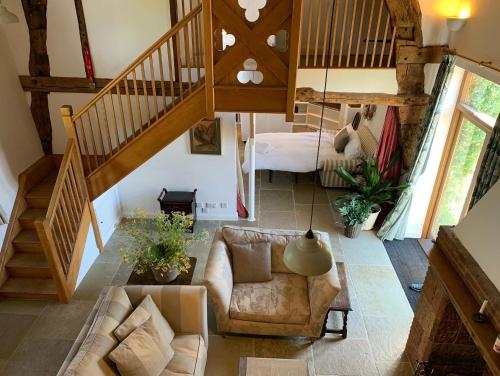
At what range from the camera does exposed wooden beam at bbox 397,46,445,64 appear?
4.56m

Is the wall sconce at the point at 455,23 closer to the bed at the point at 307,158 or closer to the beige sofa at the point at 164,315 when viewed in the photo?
the bed at the point at 307,158

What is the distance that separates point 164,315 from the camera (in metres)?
3.54

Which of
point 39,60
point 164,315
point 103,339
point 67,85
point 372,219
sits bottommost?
point 372,219

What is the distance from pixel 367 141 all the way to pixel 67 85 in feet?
16.9

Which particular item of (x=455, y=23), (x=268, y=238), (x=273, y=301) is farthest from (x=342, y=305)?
(x=455, y=23)

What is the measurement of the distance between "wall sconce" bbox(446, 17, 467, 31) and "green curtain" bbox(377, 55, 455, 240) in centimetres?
30

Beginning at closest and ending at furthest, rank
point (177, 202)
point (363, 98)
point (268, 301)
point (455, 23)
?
point (268, 301), point (455, 23), point (363, 98), point (177, 202)

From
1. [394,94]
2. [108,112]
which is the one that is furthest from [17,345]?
[394,94]

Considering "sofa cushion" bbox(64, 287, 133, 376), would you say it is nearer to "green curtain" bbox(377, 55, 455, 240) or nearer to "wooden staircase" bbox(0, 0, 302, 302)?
"wooden staircase" bbox(0, 0, 302, 302)

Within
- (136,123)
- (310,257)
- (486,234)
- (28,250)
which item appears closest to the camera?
(310,257)

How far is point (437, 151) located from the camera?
5.01m

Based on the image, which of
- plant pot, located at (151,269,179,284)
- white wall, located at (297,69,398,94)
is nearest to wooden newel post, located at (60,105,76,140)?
plant pot, located at (151,269,179,284)

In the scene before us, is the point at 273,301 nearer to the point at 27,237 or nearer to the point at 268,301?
the point at 268,301

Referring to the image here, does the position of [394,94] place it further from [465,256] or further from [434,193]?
[465,256]
